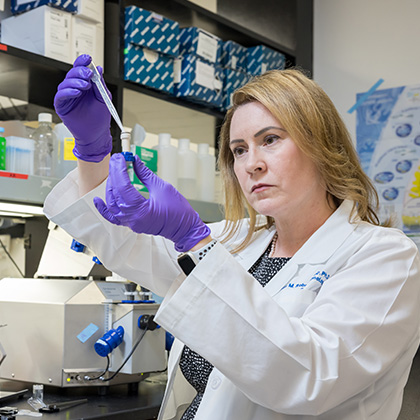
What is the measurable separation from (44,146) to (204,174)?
31.0 inches

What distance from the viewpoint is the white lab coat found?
0.96 metres

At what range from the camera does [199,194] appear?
8.63 ft

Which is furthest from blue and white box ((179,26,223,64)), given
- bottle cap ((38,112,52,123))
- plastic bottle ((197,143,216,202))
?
bottle cap ((38,112,52,123))

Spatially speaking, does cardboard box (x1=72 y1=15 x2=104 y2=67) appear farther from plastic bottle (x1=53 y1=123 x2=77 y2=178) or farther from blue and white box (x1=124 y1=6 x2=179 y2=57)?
plastic bottle (x1=53 y1=123 x2=77 y2=178)

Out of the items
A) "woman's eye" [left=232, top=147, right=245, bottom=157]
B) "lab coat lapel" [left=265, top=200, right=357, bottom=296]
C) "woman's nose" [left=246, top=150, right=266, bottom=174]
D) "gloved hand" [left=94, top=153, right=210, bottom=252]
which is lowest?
"lab coat lapel" [left=265, top=200, right=357, bottom=296]

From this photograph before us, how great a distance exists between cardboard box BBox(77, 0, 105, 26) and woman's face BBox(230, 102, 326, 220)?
41.4 inches

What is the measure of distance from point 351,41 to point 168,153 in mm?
1360

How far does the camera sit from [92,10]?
2.17m

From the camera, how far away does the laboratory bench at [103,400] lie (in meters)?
1.55

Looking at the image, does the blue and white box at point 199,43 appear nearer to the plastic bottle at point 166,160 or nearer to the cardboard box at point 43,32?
the plastic bottle at point 166,160

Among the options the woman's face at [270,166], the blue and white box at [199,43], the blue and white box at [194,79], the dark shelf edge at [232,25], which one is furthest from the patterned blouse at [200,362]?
the dark shelf edge at [232,25]

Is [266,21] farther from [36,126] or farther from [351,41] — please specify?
[36,126]

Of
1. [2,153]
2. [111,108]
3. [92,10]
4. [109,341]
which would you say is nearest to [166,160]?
[92,10]

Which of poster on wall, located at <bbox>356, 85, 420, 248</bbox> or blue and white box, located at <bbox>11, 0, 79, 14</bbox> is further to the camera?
poster on wall, located at <bbox>356, 85, 420, 248</bbox>
